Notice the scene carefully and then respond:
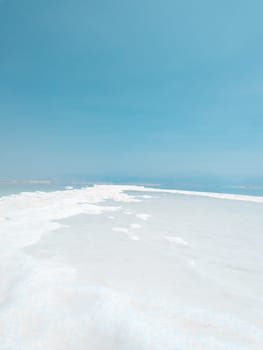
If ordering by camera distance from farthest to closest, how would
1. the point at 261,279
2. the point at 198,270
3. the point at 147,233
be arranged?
the point at 147,233
the point at 198,270
the point at 261,279

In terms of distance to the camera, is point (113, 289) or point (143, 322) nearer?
point (143, 322)

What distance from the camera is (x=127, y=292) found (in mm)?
2408

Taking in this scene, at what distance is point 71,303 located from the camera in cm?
215

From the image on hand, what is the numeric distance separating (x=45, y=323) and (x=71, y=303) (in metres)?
0.34

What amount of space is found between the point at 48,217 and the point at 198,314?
17.6 feet

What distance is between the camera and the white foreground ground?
5.69ft

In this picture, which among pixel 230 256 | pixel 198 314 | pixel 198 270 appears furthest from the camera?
pixel 230 256

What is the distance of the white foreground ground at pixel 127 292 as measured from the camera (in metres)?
1.73

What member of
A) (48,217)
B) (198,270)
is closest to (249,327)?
(198,270)

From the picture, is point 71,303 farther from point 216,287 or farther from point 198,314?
point 216,287

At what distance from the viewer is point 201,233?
5.42 meters

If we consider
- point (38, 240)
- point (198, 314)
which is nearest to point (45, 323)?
point (198, 314)

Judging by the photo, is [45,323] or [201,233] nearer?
[45,323]

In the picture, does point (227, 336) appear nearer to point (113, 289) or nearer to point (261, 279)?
point (113, 289)
